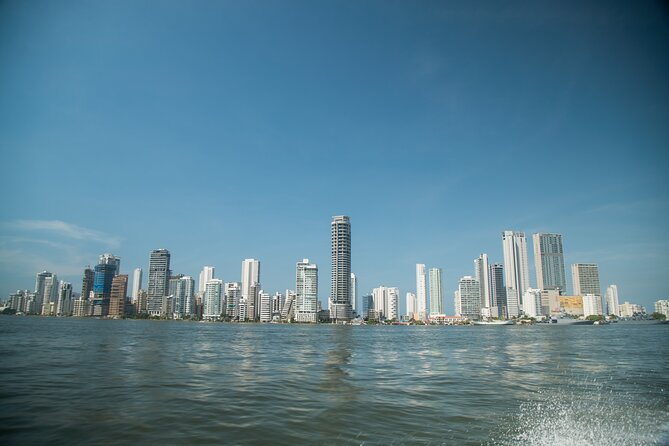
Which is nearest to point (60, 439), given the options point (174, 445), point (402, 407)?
point (174, 445)

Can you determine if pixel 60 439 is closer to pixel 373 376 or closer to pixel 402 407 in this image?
pixel 402 407

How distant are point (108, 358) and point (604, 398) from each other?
102 ft

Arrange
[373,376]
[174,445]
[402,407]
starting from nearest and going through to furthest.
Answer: [174,445]
[402,407]
[373,376]

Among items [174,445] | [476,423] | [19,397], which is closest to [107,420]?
[174,445]

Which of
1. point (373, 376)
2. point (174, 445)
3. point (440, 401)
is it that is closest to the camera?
point (174, 445)

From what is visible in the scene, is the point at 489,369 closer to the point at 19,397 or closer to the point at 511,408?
the point at 511,408

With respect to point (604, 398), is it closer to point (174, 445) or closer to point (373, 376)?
point (373, 376)

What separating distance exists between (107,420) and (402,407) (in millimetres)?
10002

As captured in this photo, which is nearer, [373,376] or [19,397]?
[19,397]

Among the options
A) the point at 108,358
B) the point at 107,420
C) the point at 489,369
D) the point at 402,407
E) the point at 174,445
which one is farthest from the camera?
the point at 108,358

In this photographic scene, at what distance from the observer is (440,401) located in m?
16.6

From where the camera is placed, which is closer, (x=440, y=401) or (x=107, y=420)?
(x=107, y=420)

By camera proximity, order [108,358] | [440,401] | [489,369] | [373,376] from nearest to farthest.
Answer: [440,401], [373,376], [489,369], [108,358]

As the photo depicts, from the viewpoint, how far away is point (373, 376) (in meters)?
24.1
